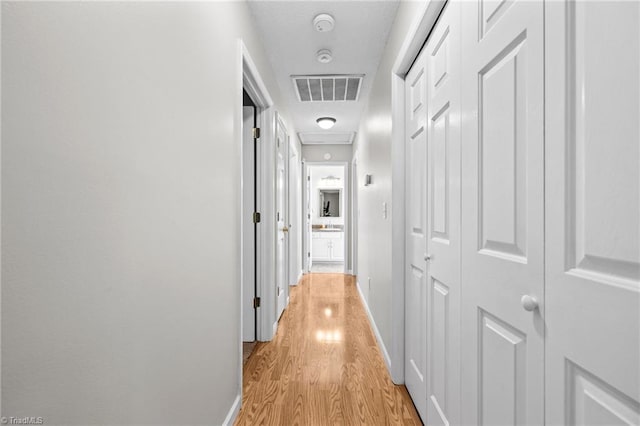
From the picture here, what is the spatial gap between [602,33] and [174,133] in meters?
1.13

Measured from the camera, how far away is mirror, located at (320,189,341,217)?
781cm

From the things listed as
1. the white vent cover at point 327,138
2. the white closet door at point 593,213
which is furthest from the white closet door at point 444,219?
the white vent cover at point 327,138

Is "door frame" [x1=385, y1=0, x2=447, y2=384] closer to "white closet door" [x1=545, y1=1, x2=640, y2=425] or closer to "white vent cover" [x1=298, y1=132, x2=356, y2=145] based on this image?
"white closet door" [x1=545, y1=1, x2=640, y2=425]

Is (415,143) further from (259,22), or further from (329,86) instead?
(329,86)

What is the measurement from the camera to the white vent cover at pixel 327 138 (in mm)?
5285

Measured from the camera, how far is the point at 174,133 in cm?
110

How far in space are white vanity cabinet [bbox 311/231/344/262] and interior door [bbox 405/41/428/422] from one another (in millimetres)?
5148

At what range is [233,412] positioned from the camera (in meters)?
1.70

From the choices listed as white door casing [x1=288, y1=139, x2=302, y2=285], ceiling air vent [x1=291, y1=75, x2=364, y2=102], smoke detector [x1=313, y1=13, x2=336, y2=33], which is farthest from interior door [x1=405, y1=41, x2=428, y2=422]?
white door casing [x1=288, y1=139, x2=302, y2=285]

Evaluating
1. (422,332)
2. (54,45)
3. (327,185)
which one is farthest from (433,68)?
(327,185)

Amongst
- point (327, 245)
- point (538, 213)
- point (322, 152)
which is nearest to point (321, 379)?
point (538, 213)

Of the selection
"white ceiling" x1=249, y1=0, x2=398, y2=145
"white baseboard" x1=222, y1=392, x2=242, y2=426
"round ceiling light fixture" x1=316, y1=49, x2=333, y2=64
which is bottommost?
"white baseboard" x1=222, y1=392, x2=242, y2=426

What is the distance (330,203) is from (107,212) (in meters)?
7.09

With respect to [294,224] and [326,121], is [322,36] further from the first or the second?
[294,224]
